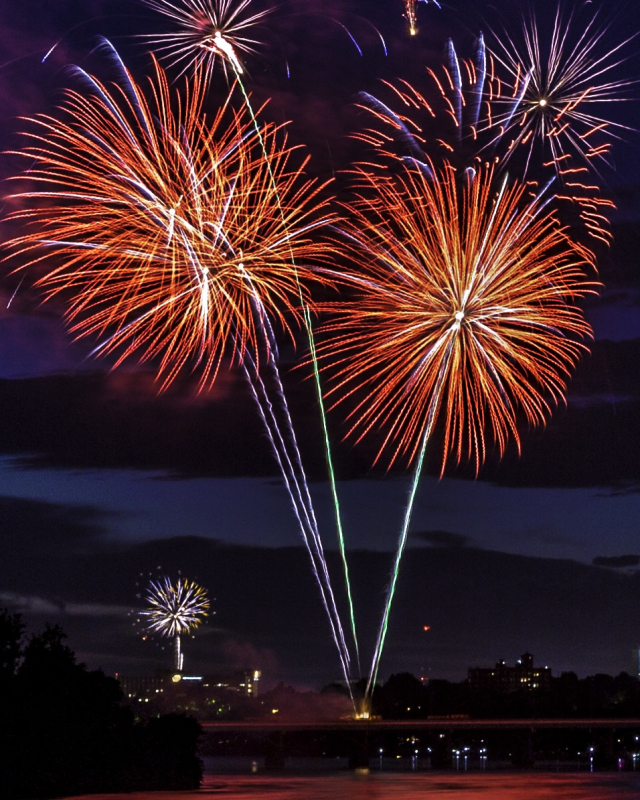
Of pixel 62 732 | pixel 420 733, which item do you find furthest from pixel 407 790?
pixel 420 733

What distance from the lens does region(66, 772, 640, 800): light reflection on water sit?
6838 centimetres

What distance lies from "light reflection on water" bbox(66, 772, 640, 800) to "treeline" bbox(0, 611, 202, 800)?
1.86m

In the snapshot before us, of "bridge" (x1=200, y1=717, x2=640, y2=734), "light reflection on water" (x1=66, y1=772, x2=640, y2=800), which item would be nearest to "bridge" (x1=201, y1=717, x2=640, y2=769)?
"bridge" (x1=200, y1=717, x2=640, y2=734)

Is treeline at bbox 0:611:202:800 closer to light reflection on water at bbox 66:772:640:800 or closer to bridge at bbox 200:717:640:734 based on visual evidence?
light reflection on water at bbox 66:772:640:800

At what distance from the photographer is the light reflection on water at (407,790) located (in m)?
68.4

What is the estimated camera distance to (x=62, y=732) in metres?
57.5

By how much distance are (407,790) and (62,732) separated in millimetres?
28463

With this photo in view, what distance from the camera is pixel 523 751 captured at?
463ft

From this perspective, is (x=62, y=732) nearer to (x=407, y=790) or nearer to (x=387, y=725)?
(x=407, y=790)

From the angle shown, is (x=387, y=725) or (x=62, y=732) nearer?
(x=62, y=732)

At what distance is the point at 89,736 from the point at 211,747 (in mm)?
128724

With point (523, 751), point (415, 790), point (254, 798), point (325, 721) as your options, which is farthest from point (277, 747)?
point (254, 798)

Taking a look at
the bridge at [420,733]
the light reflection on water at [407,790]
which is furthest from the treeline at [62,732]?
the bridge at [420,733]

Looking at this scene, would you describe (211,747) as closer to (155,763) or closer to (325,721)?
(325,721)
